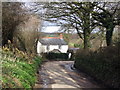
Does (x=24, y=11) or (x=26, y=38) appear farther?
(x=26, y=38)

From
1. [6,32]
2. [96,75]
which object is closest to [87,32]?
[96,75]

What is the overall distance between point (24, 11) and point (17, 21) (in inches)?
33.8

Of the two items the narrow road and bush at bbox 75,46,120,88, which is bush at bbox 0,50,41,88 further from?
bush at bbox 75,46,120,88

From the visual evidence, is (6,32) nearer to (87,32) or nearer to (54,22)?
(54,22)

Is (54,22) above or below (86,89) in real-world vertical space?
above

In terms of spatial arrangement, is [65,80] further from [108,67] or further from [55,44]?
[55,44]

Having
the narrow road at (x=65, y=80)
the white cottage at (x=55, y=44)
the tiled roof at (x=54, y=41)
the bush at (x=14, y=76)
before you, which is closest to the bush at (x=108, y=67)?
the narrow road at (x=65, y=80)

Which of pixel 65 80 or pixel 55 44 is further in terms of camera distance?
pixel 55 44

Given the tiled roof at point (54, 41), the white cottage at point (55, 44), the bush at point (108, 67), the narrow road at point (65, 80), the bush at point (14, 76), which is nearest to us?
the bush at point (14, 76)

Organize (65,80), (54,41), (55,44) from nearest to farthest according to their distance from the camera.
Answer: (65,80) → (55,44) → (54,41)

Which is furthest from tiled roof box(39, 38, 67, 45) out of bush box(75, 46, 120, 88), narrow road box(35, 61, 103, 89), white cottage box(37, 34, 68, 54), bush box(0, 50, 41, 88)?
bush box(0, 50, 41, 88)

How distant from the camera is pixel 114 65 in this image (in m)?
6.56

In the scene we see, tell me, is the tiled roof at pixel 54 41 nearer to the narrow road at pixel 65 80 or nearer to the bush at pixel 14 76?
the narrow road at pixel 65 80

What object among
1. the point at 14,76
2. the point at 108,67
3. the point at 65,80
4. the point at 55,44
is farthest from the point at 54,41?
the point at 14,76
